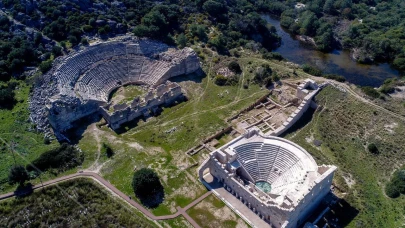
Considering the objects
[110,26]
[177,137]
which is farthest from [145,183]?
[110,26]

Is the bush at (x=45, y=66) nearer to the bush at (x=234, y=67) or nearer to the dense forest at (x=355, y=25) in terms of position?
the bush at (x=234, y=67)

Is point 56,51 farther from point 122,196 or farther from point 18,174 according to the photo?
point 122,196

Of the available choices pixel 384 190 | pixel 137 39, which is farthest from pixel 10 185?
pixel 384 190

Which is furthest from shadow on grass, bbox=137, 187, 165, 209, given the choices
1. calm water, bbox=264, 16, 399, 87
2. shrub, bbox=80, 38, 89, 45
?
calm water, bbox=264, 16, 399, 87

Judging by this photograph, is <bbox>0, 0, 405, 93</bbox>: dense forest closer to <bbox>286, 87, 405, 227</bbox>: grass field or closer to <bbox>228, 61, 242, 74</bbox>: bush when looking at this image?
<bbox>228, 61, 242, 74</bbox>: bush

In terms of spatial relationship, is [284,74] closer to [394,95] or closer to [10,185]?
[394,95]

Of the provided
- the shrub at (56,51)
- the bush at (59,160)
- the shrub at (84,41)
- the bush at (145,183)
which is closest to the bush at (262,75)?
the bush at (145,183)
